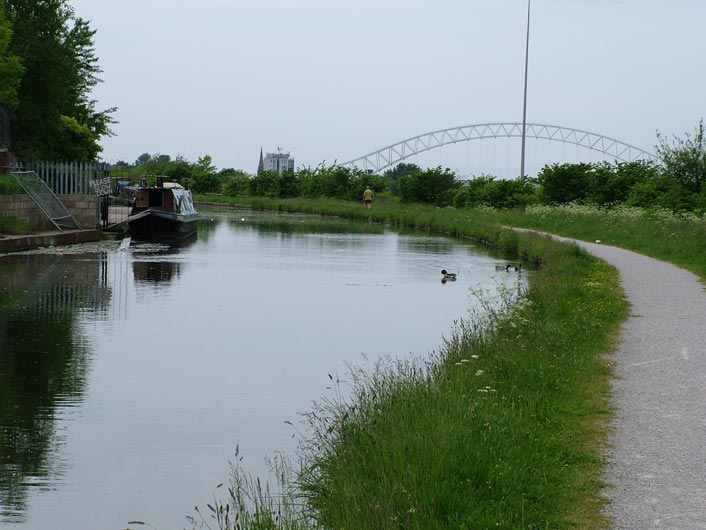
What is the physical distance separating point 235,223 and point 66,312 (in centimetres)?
4140

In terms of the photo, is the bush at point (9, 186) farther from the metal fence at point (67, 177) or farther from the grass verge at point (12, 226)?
the metal fence at point (67, 177)

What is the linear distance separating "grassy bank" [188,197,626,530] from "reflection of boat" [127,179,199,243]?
3380 centimetres

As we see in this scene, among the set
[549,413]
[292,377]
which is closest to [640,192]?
[292,377]

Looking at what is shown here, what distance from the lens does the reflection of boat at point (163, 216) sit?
1810 inches

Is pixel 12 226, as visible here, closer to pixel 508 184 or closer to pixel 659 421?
pixel 659 421

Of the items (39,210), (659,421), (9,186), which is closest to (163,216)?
(39,210)

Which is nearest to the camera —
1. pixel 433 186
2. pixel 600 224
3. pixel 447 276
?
pixel 447 276

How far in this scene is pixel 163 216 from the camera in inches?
1815

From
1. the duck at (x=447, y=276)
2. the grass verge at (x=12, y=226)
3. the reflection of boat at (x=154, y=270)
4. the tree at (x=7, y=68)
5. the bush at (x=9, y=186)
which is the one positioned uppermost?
the tree at (x=7, y=68)

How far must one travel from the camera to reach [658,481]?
7.07 metres

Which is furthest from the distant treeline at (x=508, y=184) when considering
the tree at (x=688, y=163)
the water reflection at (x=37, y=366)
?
the water reflection at (x=37, y=366)

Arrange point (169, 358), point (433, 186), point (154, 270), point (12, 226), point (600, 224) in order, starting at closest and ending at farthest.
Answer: point (169, 358), point (154, 270), point (12, 226), point (600, 224), point (433, 186)

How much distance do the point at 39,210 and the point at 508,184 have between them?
1471 inches

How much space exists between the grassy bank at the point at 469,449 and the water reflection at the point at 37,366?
186 cm
